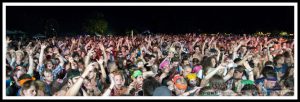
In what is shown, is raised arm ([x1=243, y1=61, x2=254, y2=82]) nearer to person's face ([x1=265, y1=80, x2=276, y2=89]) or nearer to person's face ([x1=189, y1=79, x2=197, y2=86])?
person's face ([x1=265, y1=80, x2=276, y2=89])

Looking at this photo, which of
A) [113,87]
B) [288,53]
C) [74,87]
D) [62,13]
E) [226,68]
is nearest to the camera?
[74,87]

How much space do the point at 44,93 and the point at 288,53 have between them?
5086 millimetres

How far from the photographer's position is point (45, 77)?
25.2 ft

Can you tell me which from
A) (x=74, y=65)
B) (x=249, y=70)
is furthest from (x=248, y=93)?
(x=74, y=65)

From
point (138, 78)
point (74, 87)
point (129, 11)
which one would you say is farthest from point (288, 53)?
point (129, 11)

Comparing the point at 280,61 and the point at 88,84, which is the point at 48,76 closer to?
the point at 88,84

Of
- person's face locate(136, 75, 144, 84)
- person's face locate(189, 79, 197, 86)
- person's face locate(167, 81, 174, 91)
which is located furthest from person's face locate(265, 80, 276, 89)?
person's face locate(136, 75, 144, 84)

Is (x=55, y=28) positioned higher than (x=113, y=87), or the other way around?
(x=55, y=28)

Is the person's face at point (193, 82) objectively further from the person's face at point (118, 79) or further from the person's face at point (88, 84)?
the person's face at point (88, 84)

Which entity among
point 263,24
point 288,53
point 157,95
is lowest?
point 157,95

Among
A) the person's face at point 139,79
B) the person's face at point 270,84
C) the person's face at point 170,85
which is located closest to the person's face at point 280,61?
the person's face at point 270,84

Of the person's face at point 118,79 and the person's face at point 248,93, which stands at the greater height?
the person's face at point 118,79

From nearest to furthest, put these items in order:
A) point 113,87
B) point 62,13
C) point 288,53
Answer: point 113,87 < point 288,53 < point 62,13

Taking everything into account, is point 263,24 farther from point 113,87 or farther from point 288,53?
point 113,87
